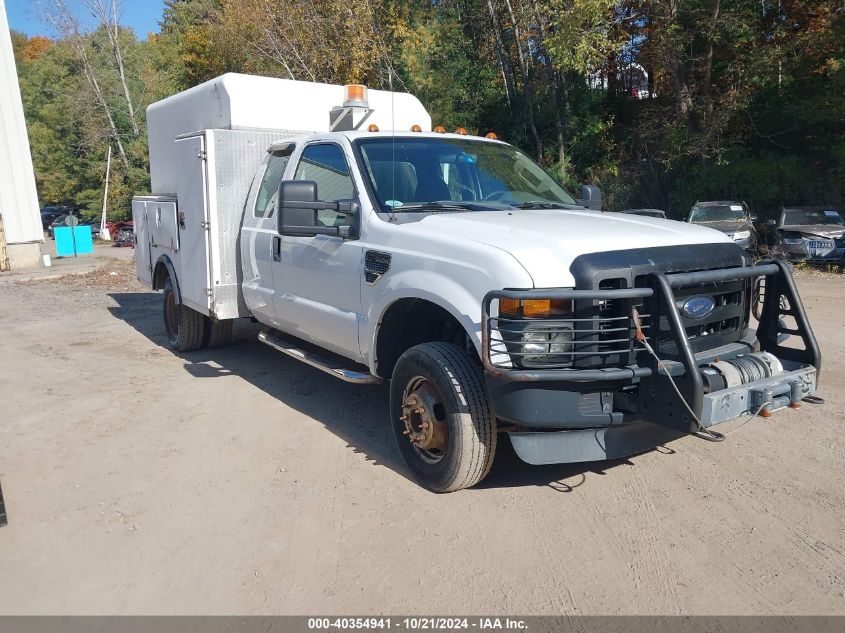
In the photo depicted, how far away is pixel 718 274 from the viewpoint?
380cm

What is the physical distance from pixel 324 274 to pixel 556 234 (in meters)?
1.90

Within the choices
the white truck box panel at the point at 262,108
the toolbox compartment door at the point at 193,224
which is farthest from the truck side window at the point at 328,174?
the toolbox compartment door at the point at 193,224

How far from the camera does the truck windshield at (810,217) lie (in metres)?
15.4

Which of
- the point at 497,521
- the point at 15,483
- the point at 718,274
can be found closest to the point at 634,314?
the point at 718,274

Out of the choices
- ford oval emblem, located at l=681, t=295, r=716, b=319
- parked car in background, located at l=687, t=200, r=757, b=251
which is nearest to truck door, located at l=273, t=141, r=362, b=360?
ford oval emblem, located at l=681, t=295, r=716, b=319

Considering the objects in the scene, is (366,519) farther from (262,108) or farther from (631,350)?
(262,108)

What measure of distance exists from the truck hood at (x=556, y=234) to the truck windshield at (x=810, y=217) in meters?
12.6

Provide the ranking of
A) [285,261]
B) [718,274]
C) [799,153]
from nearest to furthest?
[718,274] < [285,261] < [799,153]

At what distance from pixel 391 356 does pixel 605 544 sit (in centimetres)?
181

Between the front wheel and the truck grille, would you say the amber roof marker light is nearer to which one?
the front wheel

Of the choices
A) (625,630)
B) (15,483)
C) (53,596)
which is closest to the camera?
(625,630)

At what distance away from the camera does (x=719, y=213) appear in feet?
53.2

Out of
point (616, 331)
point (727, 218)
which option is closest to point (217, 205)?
point (616, 331)

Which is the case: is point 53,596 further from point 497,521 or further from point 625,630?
point 625,630
